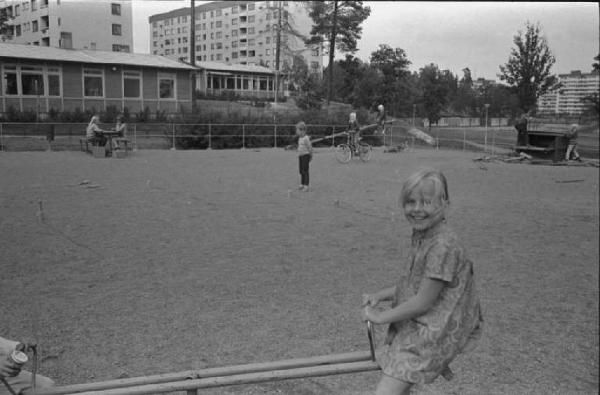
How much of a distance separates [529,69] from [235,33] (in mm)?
1589

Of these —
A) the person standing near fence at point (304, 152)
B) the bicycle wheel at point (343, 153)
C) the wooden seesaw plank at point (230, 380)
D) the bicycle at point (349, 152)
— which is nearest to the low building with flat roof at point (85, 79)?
the wooden seesaw plank at point (230, 380)

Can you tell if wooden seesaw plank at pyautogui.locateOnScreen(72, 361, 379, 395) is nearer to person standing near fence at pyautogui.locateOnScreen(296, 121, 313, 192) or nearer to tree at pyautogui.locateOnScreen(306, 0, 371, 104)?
tree at pyautogui.locateOnScreen(306, 0, 371, 104)

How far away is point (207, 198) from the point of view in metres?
7.31

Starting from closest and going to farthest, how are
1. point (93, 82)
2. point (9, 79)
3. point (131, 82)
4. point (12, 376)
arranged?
point (12, 376)
point (9, 79)
point (93, 82)
point (131, 82)

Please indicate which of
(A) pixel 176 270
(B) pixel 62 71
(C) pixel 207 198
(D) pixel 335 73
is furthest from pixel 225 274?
(C) pixel 207 198

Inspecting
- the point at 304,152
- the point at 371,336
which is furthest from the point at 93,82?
the point at 304,152

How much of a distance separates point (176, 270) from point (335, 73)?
1.75 meters

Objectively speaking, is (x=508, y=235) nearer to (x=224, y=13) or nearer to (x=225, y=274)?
(x=225, y=274)

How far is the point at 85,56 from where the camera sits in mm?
2646

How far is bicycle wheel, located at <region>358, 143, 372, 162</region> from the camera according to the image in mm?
11527

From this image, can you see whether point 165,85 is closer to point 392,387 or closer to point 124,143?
point 392,387

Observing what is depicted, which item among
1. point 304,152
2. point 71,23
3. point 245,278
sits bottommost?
point 245,278

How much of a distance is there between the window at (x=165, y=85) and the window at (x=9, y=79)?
817 millimetres

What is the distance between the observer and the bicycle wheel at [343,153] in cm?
1184
